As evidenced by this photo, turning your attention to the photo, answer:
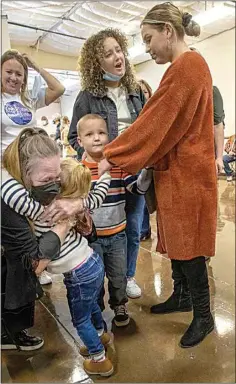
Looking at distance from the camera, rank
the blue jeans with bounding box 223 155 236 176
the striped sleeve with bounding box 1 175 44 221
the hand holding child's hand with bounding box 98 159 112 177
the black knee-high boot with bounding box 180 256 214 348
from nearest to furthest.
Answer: the striped sleeve with bounding box 1 175 44 221, the hand holding child's hand with bounding box 98 159 112 177, the black knee-high boot with bounding box 180 256 214 348, the blue jeans with bounding box 223 155 236 176

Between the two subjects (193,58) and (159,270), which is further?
(159,270)

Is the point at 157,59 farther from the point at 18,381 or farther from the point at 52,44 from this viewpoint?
the point at 18,381

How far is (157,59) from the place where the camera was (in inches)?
28.6

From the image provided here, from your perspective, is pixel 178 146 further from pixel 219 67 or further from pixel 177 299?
pixel 177 299

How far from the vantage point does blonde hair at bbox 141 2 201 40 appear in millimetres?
686

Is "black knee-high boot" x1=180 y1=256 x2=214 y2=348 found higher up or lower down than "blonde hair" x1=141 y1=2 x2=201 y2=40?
lower down

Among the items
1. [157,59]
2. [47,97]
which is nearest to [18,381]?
[47,97]

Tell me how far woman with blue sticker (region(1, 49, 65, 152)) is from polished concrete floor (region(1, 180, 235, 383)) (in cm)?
31

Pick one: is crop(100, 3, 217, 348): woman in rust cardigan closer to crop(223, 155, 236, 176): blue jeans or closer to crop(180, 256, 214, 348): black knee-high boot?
crop(180, 256, 214, 348): black knee-high boot

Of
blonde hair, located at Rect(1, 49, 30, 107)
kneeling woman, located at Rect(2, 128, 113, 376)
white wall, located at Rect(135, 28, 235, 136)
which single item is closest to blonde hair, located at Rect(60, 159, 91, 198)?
kneeling woman, located at Rect(2, 128, 113, 376)

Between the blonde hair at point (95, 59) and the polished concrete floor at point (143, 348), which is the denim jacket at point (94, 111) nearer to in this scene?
the blonde hair at point (95, 59)

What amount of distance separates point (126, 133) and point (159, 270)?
44cm

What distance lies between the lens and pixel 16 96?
625 millimetres

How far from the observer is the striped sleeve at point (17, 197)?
62cm
